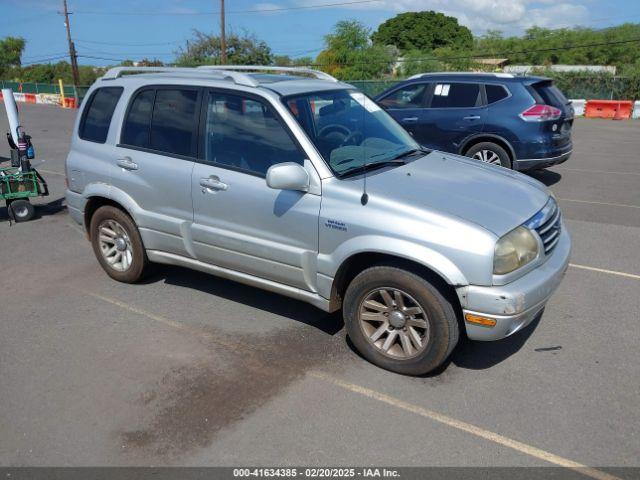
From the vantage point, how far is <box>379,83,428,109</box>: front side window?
10031 mm

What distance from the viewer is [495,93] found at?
30.5ft

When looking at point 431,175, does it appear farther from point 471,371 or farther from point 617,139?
point 617,139

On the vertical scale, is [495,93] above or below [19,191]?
above

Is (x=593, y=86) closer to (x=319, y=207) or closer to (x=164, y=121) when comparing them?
(x=164, y=121)

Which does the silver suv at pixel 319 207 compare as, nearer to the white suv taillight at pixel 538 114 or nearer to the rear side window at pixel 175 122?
the rear side window at pixel 175 122

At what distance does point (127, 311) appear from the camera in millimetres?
4914

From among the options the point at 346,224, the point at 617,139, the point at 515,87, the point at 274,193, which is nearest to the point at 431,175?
the point at 346,224

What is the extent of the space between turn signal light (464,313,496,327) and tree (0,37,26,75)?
9853 cm

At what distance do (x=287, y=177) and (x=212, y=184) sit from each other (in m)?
0.90

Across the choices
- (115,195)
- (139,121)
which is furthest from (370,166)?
(115,195)

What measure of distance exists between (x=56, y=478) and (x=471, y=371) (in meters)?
2.69

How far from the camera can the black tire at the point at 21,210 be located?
25.7ft

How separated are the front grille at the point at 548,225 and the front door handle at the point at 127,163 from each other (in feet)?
10.8

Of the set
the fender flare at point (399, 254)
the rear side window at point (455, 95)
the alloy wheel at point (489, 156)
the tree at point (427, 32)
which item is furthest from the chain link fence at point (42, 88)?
the tree at point (427, 32)
